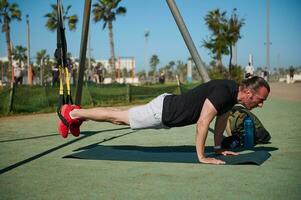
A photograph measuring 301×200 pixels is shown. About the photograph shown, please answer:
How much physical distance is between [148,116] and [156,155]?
800 millimetres

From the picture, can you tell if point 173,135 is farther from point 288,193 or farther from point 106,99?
point 106,99

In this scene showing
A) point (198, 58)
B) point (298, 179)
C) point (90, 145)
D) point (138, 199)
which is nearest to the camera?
point (138, 199)

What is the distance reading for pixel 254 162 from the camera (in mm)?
4297

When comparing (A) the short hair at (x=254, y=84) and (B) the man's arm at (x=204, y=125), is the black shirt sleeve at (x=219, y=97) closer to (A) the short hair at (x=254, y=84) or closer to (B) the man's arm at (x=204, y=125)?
(B) the man's arm at (x=204, y=125)

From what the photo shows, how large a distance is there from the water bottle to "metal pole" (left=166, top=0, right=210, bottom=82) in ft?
4.04

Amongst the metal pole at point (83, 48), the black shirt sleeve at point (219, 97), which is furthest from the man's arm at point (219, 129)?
the metal pole at point (83, 48)

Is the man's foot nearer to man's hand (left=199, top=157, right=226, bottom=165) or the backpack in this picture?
man's hand (left=199, top=157, right=226, bottom=165)

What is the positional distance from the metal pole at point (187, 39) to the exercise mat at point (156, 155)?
151 cm

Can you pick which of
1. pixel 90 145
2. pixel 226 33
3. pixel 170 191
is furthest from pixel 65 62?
pixel 226 33

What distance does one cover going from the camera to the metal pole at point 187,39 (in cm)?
662

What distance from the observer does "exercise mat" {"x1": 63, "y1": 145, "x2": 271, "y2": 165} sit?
454cm

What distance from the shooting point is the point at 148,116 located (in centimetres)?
452

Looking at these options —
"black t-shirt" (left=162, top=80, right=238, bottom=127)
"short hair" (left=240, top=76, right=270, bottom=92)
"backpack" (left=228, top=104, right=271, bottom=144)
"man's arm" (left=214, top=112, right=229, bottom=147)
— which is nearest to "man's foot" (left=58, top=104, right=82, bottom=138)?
"black t-shirt" (left=162, top=80, right=238, bottom=127)

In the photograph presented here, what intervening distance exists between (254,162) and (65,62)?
3203 mm
